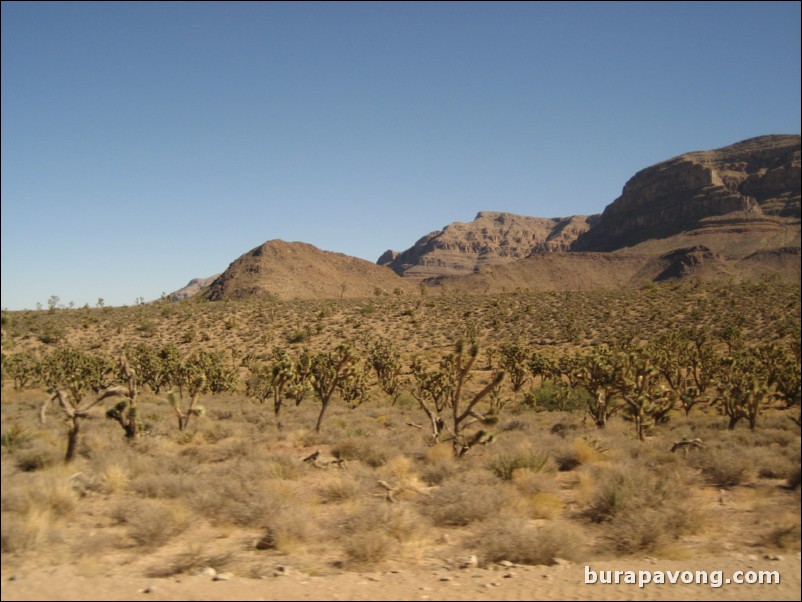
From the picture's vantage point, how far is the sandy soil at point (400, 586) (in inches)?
259

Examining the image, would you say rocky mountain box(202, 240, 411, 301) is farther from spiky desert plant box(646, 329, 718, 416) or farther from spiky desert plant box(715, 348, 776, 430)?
spiky desert plant box(715, 348, 776, 430)

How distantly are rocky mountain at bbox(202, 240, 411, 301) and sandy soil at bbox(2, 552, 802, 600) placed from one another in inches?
3613

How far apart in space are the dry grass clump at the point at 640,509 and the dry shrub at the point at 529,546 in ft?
2.76

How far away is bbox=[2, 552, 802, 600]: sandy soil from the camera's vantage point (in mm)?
6566

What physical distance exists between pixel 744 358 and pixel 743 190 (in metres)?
166

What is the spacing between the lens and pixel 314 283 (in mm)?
116812

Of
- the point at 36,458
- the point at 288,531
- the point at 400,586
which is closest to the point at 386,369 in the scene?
the point at 36,458

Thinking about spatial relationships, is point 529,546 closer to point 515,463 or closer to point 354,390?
point 515,463

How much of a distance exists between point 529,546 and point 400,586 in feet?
6.79

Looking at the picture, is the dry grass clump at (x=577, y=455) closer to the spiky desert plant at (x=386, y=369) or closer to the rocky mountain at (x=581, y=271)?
the spiky desert plant at (x=386, y=369)

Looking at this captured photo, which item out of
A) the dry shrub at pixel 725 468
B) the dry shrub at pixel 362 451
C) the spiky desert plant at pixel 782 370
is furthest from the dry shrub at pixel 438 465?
the spiky desert plant at pixel 782 370

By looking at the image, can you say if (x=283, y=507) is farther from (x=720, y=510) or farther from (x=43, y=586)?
(x=720, y=510)

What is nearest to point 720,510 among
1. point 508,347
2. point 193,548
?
point 193,548

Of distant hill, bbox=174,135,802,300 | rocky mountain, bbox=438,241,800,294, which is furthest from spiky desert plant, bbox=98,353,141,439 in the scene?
rocky mountain, bbox=438,241,800,294
